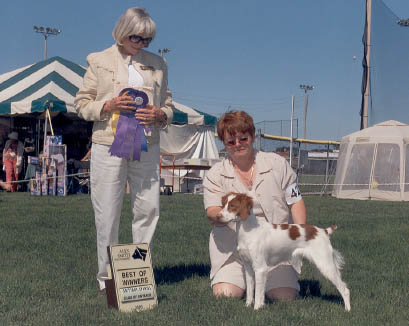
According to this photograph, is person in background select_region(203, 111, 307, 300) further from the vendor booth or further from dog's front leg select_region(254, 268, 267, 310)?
the vendor booth

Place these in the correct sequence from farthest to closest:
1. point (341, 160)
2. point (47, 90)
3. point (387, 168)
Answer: point (341, 160)
point (387, 168)
point (47, 90)

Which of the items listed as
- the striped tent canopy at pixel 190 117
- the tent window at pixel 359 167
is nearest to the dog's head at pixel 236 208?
the striped tent canopy at pixel 190 117

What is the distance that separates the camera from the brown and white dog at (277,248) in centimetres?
340

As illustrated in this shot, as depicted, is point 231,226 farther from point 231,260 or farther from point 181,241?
point 181,241

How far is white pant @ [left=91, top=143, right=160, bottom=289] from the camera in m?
3.68

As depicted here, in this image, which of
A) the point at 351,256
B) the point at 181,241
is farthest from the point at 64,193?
the point at 351,256

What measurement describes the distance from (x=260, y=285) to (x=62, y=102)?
35.5 ft

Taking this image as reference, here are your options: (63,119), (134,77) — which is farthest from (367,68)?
(134,77)

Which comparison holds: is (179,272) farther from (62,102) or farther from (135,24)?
(62,102)

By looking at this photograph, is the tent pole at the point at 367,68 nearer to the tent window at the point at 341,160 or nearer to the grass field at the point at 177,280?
the tent window at the point at 341,160

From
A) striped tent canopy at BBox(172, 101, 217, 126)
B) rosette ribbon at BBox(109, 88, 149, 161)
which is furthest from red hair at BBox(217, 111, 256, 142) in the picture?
striped tent canopy at BBox(172, 101, 217, 126)

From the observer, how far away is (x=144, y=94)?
3697 millimetres

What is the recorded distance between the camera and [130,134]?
11.9 feet

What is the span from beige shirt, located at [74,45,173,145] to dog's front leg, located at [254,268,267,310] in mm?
1202
